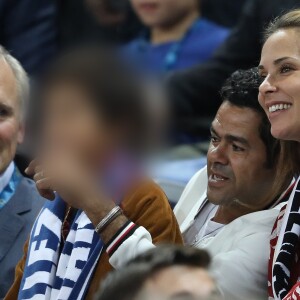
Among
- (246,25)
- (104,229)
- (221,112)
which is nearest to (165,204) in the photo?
(104,229)

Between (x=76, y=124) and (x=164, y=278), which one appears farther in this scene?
(x=76, y=124)

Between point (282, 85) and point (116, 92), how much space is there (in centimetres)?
74

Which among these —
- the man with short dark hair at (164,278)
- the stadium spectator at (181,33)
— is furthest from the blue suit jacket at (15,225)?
the man with short dark hair at (164,278)

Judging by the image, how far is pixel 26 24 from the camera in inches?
207

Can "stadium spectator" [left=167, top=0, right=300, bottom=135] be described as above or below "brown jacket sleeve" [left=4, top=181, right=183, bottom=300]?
below

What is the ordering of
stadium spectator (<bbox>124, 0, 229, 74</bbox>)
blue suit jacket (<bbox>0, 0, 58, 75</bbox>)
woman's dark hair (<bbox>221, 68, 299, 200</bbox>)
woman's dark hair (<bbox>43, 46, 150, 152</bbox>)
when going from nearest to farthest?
woman's dark hair (<bbox>43, 46, 150, 152</bbox>)
woman's dark hair (<bbox>221, 68, 299, 200</bbox>)
stadium spectator (<bbox>124, 0, 229, 74</bbox>)
blue suit jacket (<bbox>0, 0, 58, 75</bbox>)

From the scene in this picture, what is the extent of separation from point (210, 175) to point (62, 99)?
83cm

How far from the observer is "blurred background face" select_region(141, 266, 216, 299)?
1960mm

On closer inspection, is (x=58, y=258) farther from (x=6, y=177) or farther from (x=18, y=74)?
(x=18, y=74)

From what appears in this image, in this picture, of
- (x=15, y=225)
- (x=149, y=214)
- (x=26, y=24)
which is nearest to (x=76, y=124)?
(x=149, y=214)

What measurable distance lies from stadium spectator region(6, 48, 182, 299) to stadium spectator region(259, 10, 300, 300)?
0.32 meters

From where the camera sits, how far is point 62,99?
257 centimetres

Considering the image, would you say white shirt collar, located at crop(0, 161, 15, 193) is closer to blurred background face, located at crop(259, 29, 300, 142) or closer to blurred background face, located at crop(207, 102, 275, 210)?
blurred background face, located at crop(207, 102, 275, 210)

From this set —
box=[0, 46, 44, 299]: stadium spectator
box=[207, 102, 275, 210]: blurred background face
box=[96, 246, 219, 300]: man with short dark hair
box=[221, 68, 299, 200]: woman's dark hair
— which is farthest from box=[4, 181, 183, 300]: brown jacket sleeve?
box=[96, 246, 219, 300]: man with short dark hair
